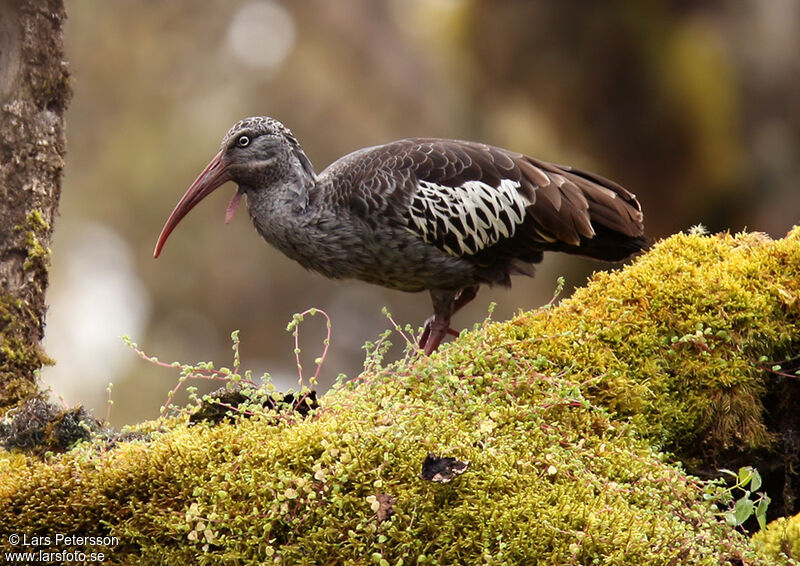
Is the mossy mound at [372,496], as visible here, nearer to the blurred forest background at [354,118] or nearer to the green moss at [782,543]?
the green moss at [782,543]

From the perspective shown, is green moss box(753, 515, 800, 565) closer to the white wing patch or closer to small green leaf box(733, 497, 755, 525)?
small green leaf box(733, 497, 755, 525)

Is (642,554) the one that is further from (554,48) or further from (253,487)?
(554,48)

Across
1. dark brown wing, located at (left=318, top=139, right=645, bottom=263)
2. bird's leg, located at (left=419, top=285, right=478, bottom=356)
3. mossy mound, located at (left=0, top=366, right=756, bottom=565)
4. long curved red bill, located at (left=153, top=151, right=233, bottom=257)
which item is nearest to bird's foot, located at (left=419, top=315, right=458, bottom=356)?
bird's leg, located at (left=419, top=285, right=478, bottom=356)

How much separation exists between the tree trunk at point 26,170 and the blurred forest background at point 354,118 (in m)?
3.07

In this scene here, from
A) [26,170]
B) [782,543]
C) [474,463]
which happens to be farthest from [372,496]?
[26,170]

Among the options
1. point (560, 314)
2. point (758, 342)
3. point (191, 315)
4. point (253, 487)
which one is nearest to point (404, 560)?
point (253, 487)

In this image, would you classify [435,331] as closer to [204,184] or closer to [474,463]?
[204,184]

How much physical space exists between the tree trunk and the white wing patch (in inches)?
79.2

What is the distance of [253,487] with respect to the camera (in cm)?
292

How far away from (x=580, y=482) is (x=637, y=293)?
1378mm

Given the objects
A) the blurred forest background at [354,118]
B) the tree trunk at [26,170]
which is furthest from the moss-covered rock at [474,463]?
the blurred forest background at [354,118]

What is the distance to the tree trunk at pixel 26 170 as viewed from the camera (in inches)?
169

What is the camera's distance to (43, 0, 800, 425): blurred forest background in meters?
7.90

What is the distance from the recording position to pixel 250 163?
5508 mm
